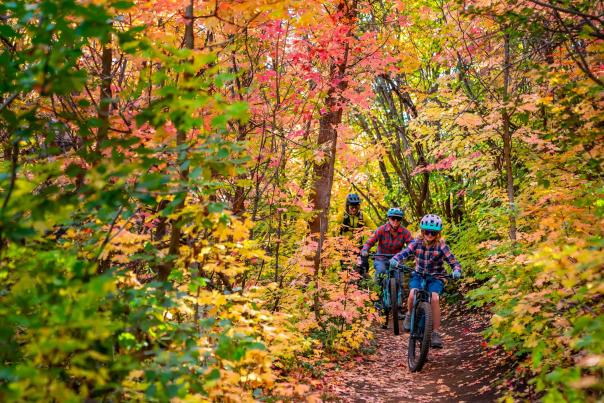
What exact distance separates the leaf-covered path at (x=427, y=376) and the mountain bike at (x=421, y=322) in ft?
0.71

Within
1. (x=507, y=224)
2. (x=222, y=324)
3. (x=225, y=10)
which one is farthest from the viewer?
(x=507, y=224)

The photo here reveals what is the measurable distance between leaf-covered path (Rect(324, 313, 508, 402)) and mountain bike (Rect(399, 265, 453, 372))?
0.22 metres

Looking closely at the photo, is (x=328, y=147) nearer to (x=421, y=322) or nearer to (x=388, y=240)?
(x=388, y=240)

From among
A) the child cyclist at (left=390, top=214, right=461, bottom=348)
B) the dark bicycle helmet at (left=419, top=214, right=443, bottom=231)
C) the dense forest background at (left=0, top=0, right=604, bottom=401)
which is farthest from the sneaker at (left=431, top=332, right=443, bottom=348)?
the dark bicycle helmet at (left=419, top=214, right=443, bottom=231)

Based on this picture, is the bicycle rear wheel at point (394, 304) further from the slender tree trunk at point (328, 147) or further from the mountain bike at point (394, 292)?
the slender tree trunk at point (328, 147)

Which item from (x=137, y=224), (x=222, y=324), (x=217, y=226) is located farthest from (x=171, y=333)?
A: (x=137, y=224)

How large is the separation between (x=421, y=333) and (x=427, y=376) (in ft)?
1.91

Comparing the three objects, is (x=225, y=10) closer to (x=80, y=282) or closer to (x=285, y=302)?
(x=80, y=282)

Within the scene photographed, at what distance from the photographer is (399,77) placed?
1491 centimetres

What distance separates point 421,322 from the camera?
23.3 ft

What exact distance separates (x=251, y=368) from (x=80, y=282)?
2449 millimetres

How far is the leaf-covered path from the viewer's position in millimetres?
5977

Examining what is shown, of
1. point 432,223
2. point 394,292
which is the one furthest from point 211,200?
point 394,292

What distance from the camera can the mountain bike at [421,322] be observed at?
6930 mm
